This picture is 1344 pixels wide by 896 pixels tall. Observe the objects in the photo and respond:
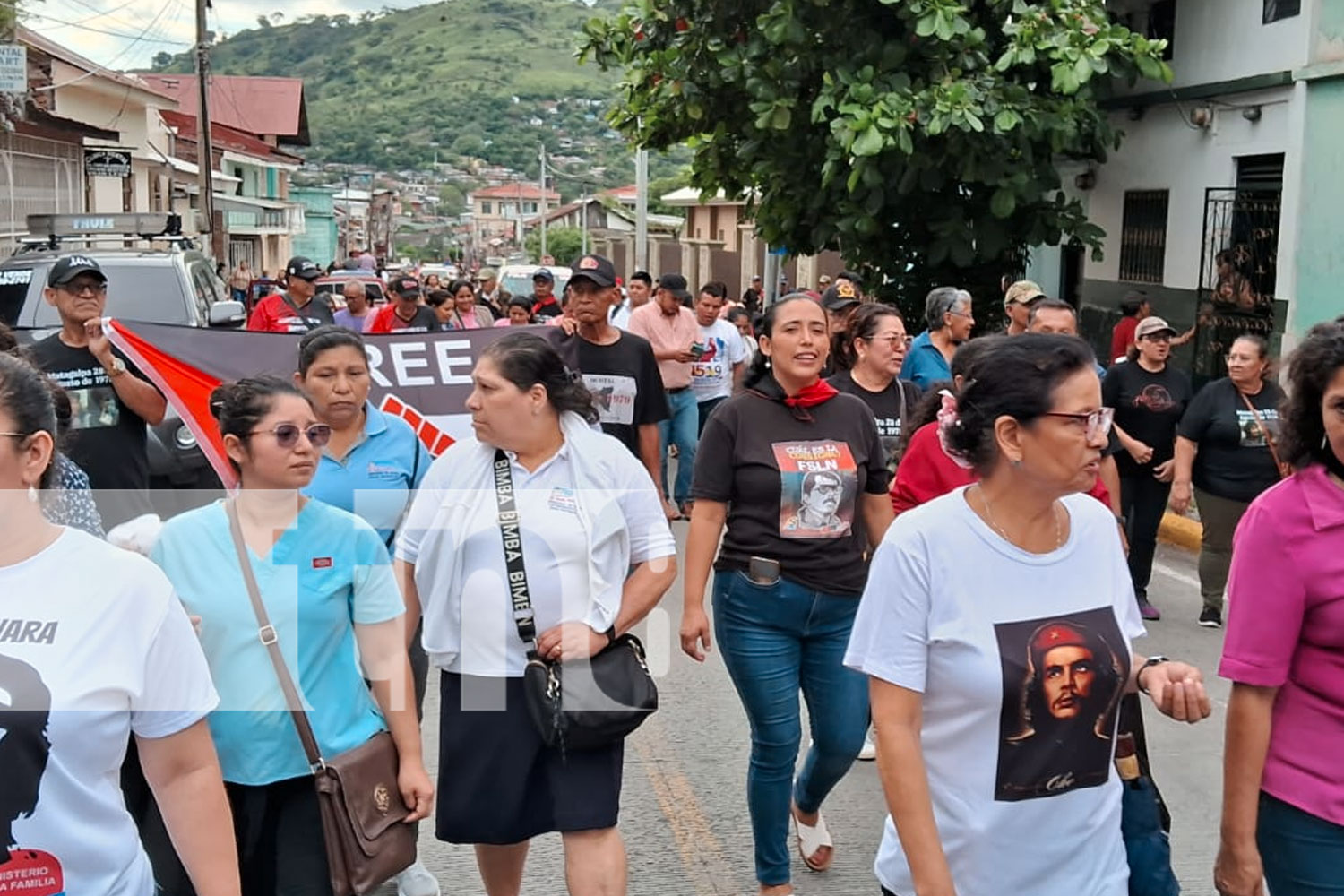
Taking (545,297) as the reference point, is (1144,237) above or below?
above

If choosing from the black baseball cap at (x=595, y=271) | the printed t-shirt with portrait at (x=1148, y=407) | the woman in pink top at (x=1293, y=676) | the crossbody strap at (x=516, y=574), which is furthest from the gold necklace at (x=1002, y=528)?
the printed t-shirt with portrait at (x=1148, y=407)

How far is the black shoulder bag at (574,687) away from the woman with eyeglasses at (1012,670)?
1.04 m

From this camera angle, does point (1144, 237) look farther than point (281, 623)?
Yes

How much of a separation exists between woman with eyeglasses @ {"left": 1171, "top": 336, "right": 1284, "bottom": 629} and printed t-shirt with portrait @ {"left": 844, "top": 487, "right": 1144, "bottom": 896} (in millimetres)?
5553

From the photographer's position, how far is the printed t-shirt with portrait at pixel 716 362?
1208 cm

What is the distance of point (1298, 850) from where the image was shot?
2959mm

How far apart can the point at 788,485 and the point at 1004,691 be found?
193 centimetres

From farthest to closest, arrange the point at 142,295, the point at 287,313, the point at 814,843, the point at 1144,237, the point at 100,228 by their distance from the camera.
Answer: the point at 1144,237, the point at 100,228, the point at 287,313, the point at 142,295, the point at 814,843

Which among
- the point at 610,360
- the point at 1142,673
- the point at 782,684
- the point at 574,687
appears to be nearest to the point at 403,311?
the point at 610,360

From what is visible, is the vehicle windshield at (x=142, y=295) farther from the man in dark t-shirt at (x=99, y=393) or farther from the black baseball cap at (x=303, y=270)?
the man in dark t-shirt at (x=99, y=393)

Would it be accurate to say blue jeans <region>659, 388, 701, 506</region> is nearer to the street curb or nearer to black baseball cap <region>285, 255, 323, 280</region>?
black baseball cap <region>285, 255, 323, 280</region>

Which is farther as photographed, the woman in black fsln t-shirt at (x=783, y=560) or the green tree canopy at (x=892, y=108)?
the green tree canopy at (x=892, y=108)

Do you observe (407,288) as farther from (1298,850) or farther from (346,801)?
(1298,850)

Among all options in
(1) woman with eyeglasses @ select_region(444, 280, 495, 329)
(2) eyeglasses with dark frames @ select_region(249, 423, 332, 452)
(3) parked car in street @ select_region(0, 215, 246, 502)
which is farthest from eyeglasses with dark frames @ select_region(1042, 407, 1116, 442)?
(1) woman with eyeglasses @ select_region(444, 280, 495, 329)
